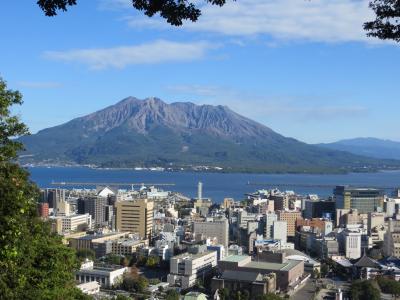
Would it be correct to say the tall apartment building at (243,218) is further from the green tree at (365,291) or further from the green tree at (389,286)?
the green tree at (365,291)

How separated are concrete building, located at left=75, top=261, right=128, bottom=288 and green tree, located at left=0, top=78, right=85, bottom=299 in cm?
982

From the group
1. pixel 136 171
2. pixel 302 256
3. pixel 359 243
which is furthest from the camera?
pixel 136 171

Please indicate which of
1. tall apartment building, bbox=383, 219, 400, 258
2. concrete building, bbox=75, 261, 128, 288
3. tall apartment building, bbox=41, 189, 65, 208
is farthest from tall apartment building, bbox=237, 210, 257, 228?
tall apartment building, bbox=41, 189, 65, 208

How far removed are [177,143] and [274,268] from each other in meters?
68.1

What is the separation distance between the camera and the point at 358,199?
91.1 feet

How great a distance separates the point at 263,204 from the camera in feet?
90.5

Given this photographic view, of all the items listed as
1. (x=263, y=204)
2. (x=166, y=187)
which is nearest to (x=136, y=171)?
(x=166, y=187)

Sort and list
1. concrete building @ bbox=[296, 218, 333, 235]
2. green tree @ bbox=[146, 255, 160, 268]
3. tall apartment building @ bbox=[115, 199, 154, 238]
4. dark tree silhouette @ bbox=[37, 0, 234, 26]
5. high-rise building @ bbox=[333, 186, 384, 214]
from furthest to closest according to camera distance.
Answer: high-rise building @ bbox=[333, 186, 384, 214] < tall apartment building @ bbox=[115, 199, 154, 238] < concrete building @ bbox=[296, 218, 333, 235] < green tree @ bbox=[146, 255, 160, 268] < dark tree silhouette @ bbox=[37, 0, 234, 26]

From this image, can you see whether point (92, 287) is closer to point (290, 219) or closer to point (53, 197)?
point (290, 219)

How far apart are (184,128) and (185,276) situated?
8161cm

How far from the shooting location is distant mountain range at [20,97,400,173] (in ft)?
232

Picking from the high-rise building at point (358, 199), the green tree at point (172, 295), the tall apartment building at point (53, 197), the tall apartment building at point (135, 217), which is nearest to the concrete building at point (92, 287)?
the green tree at point (172, 295)

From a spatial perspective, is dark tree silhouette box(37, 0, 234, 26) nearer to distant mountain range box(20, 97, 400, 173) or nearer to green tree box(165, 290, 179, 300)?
green tree box(165, 290, 179, 300)

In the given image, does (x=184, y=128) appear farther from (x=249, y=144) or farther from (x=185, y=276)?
(x=185, y=276)
